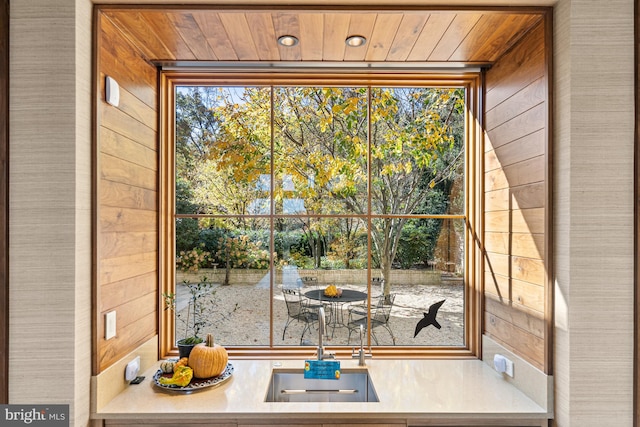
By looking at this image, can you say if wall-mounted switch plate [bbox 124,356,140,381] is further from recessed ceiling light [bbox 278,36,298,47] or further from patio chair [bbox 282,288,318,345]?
recessed ceiling light [bbox 278,36,298,47]

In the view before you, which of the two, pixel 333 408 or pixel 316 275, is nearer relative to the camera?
pixel 333 408

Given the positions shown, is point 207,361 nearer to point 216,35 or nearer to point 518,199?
point 216,35

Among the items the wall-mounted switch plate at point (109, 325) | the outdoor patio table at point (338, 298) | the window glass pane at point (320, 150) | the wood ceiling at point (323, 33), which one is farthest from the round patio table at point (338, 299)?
the wood ceiling at point (323, 33)

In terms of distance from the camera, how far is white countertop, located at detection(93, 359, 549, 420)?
1.60 metres

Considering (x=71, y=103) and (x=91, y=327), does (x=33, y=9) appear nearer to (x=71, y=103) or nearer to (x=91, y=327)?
(x=71, y=103)

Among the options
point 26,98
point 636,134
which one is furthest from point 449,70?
point 26,98

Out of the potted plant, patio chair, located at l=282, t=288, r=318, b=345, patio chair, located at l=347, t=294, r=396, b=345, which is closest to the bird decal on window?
patio chair, located at l=347, t=294, r=396, b=345

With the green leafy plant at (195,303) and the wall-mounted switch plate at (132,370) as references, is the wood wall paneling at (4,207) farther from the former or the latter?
the green leafy plant at (195,303)

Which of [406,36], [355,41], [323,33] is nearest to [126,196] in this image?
[323,33]

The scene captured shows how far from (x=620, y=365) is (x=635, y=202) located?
24.6 inches

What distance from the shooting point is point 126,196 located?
1851 mm

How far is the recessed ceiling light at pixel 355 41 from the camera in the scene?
1.86 metres

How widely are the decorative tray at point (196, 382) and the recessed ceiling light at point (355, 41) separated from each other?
1.73m

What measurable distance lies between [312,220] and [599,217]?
1.38 metres
